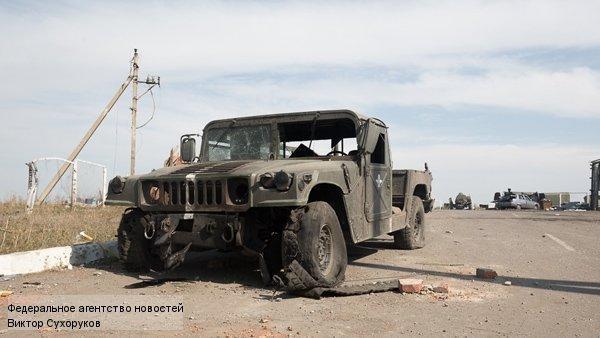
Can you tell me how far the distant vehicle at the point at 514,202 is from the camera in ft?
108

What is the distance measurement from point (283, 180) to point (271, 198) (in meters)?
0.22

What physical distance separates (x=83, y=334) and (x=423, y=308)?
9.01 ft

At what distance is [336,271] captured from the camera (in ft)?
17.1

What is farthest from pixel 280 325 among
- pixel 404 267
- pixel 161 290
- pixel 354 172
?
pixel 404 267

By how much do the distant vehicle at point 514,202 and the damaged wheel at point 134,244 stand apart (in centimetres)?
3075

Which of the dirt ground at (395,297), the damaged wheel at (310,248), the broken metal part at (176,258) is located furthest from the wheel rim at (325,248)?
the broken metal part at (176,258)

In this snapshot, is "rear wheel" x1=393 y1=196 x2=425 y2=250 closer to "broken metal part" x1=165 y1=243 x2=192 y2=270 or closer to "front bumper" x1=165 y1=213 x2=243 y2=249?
"front bumper" x1=165 y1=213 x2=243 y2=249

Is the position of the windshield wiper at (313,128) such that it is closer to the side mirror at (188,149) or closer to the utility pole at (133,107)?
the side mirror at (188,149)

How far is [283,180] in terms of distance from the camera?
4.82m

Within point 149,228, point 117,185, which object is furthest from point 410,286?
point 117,185

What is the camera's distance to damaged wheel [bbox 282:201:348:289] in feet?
15.6

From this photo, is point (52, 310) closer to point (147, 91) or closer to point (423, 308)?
point (423, 308)

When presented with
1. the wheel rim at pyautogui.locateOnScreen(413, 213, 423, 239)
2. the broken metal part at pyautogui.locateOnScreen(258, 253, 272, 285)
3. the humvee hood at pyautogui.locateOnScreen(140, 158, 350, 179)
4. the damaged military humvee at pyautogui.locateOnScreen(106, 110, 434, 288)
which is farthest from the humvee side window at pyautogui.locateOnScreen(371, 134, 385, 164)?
the broken metal part at pyautogui.locateOnScreen(258, 253, 272, 285)

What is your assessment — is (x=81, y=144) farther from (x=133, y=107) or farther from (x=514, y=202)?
(x=514, y=202)
